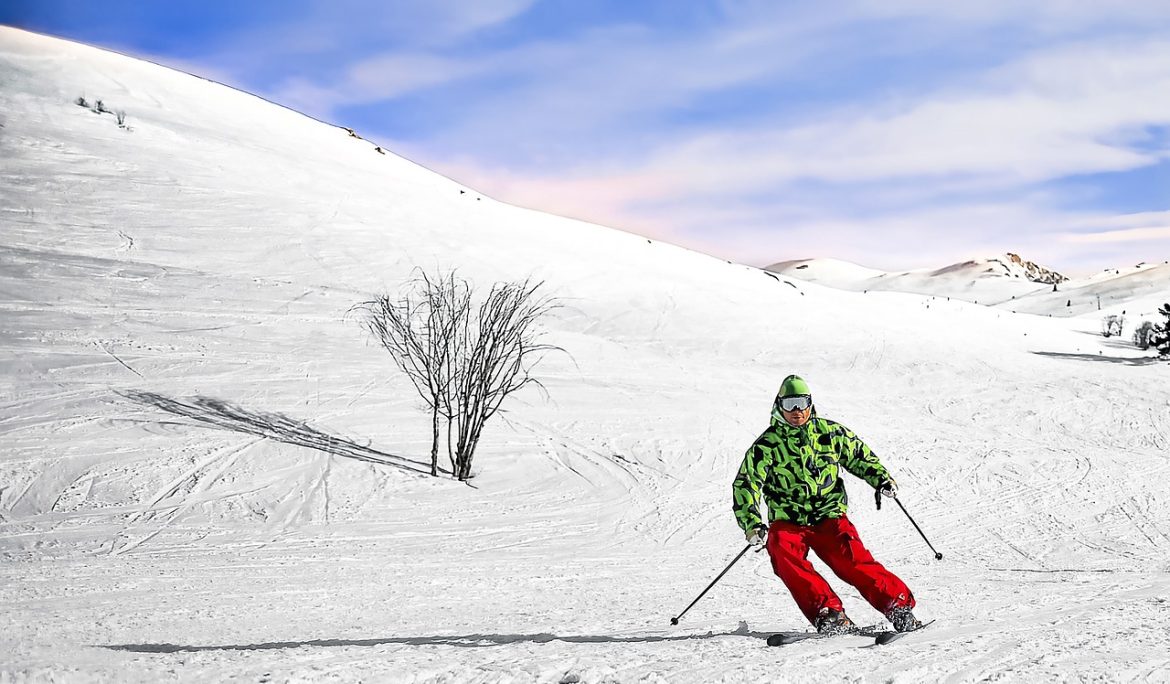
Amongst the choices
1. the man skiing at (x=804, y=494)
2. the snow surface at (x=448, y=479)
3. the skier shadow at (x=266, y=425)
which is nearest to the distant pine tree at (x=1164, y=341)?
the snow surface at (x=448, y=479)

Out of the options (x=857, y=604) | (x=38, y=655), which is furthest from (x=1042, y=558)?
(x=38, y=655)

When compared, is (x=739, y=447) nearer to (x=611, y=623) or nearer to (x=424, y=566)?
(x=424, y=566)

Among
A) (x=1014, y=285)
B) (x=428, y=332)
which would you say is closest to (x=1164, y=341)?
(x=428, y=332)

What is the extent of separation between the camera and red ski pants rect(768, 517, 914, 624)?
4.48 meters

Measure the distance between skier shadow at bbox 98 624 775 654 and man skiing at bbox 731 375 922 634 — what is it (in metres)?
0.52

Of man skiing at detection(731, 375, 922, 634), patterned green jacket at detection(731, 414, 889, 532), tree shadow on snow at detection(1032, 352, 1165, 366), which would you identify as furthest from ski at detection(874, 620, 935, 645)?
tree shadow on snow at detection(1032, 352, 1165, 366)

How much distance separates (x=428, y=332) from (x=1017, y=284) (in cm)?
8137

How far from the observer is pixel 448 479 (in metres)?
11.8

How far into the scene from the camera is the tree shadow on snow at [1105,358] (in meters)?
22.2

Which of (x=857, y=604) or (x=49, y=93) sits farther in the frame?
(x=49, y=93)

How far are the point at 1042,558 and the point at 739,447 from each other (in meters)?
5.98

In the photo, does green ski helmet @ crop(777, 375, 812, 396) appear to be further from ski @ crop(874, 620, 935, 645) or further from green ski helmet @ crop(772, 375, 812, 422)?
ski @ crop(874, 620, 935, 645)

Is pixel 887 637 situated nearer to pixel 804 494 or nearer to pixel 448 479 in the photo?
pixel 804 494

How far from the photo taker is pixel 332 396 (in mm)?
14391
